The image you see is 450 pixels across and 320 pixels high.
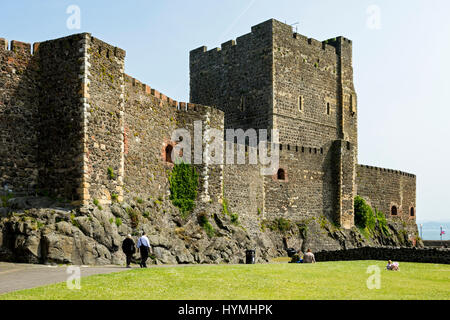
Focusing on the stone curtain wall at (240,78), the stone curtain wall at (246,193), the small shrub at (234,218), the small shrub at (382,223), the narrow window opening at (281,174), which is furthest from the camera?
the small shrub at (382,223)

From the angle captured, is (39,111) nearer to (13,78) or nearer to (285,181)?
(13,78)

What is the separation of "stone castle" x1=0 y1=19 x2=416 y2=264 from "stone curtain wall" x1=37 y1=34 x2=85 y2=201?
0.04 meters

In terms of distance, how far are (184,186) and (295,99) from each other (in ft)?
43.0

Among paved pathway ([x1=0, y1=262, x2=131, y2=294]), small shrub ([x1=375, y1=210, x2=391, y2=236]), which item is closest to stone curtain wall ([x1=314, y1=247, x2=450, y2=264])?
paved pathway ([x1=0, y1=262, x2=131, y2=294])

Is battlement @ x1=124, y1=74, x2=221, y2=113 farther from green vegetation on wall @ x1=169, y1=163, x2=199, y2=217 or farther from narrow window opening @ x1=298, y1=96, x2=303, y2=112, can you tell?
narrow window opening @ x1=298, y1=96, x2=303, y2=112

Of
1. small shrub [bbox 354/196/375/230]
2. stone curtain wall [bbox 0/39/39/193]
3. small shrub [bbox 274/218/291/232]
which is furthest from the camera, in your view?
small shrub [bbox 354/196/375/230]

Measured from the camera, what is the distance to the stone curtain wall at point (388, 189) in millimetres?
40750

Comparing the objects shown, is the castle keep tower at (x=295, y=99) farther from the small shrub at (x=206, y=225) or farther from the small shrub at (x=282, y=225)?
the small shrub at (x=206, y=225)

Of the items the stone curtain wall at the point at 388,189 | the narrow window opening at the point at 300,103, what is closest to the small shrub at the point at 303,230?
the narrow window opening at the point at 300,103

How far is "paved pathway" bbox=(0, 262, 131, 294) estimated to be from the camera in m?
12.5

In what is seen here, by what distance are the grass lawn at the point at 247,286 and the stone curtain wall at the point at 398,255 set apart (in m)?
5.41
